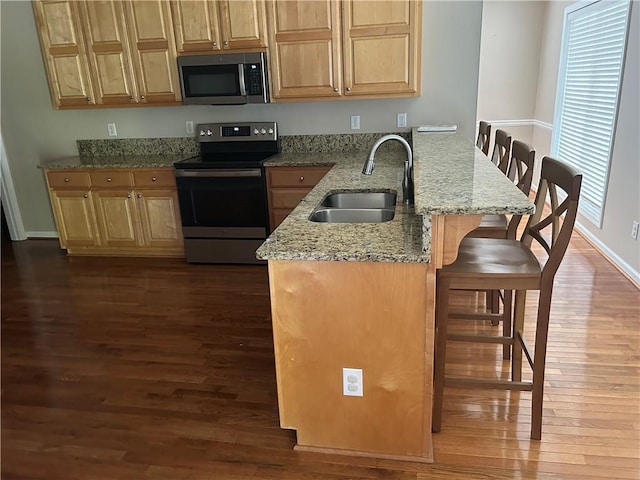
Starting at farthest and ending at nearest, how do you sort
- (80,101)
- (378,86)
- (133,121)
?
1. (133,121)
2. (80,101)
3. (378,86)

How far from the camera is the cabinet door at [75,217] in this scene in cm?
423

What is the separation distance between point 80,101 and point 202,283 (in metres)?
2.00

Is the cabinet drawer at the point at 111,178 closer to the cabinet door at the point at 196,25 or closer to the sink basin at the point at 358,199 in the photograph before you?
the cabinet door at the point at 196,25

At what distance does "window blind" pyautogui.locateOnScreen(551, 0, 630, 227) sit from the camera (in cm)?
391

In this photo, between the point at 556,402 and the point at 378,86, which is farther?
the point at 378,86

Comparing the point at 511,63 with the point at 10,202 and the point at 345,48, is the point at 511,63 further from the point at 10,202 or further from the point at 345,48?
the point at 10,202

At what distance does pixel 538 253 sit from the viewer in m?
3.97

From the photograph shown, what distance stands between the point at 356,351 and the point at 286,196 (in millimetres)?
2236

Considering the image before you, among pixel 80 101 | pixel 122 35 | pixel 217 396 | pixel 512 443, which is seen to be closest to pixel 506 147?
pixel 512 443

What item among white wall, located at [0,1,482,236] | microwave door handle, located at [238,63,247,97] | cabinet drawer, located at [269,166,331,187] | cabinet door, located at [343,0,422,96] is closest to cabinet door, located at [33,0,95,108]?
white wall, located at [0,1,482,236]

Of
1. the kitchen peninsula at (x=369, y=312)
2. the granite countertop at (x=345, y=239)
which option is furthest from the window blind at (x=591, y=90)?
the kitchen peninsula at (x=369, y=312)

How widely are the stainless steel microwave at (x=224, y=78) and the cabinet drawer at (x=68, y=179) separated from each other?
116 centimetres

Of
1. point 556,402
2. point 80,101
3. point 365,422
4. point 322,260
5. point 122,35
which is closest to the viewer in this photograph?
point 322,260

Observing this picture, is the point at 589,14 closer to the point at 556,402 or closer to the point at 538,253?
the point at 538,253
